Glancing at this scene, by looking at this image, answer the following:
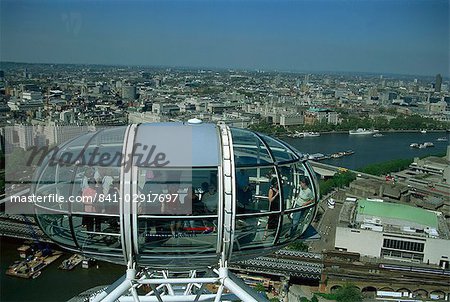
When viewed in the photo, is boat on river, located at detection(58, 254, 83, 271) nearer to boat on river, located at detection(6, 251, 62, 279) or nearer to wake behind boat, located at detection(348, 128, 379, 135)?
boat on river, located at detection(6, 251, 62, 279)

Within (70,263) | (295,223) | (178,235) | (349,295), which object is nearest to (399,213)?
(349,295)

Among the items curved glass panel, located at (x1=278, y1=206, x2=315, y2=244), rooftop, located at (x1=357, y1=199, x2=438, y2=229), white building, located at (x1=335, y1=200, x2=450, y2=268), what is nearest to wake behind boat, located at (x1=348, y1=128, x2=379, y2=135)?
rooftop, located at (x1=357, y1=199, x2=438, y2=229)

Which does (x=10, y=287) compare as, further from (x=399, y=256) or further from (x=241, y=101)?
(x=241, y=101)

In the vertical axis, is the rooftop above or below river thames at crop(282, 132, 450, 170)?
above

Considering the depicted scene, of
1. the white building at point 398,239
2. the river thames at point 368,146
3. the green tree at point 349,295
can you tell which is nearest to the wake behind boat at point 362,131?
the river thames at point 368,146

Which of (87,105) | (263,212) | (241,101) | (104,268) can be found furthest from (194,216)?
(241,101)
